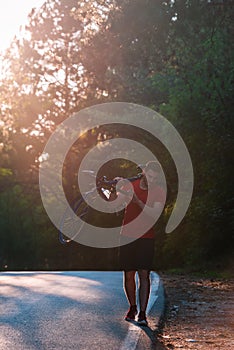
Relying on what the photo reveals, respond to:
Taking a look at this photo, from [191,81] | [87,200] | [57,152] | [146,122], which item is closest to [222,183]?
[191,81]

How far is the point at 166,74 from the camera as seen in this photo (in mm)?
33906

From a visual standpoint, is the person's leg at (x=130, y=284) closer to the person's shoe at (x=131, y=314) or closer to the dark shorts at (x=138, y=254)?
the person's shoe at (x=131, y=314)

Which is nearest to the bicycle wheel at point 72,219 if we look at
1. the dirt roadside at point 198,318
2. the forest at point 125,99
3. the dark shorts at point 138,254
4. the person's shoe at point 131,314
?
the dark shorts at point 138,254

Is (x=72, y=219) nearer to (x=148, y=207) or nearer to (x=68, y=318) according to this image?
(x=68, y=318)

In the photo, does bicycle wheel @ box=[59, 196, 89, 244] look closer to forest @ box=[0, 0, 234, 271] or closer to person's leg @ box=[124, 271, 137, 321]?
person's leg @ box=[124, 271, 137, 321]

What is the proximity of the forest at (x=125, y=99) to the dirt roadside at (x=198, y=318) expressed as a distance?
5608 millimetres

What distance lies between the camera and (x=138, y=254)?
35.3ft

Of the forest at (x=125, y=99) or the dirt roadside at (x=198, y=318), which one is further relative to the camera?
the forest at (x=125, y=99)

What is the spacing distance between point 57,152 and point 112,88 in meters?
20.8

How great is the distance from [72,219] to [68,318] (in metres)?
1.79

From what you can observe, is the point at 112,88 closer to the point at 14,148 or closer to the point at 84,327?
the point at 14,148

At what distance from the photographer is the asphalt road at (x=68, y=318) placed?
362 inches

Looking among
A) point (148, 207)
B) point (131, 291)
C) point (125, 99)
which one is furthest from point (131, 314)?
point (125, 99)

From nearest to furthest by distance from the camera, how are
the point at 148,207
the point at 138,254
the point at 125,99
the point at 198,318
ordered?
the point at 138,254 → the point at 148,207 → the point at 198,318 → the point at 125,99
